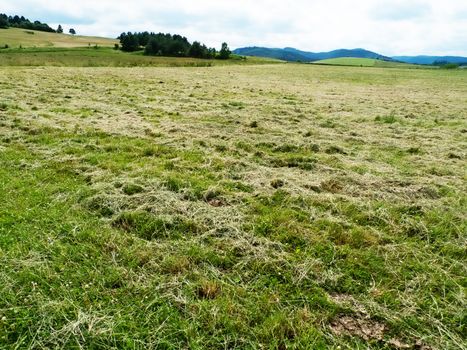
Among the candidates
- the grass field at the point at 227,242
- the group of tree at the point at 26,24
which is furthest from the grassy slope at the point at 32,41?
the grass field at the point at 227,242

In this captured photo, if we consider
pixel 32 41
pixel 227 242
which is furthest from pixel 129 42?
pixel 227 242

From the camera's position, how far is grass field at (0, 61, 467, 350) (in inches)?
143

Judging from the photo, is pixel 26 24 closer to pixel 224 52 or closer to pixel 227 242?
pixel 224 52

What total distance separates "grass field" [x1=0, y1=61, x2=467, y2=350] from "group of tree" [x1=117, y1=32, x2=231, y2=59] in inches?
3239

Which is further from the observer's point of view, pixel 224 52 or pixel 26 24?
pixel 26 24

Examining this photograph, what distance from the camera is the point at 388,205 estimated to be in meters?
6.52

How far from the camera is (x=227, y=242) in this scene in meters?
5.15

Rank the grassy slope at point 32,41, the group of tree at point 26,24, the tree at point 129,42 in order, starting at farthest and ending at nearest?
the group of tree at point 26,24 < the tree at point 129,42 < the grassy slope at point 32,41

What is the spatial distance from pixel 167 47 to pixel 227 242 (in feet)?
295

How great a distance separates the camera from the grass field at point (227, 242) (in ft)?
11.9

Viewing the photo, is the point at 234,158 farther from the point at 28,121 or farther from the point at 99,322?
Answer: the point at 28,121

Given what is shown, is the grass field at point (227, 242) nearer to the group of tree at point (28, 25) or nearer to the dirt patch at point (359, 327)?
the dirt patch at point (359, 327)

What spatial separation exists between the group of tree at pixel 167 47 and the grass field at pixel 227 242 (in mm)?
82268

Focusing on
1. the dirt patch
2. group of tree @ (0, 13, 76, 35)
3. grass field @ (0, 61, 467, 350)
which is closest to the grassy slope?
group of tree @ (0, 13, 76, 35)
